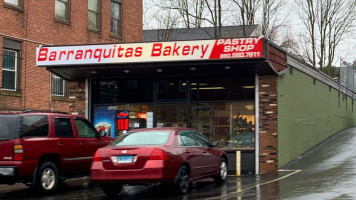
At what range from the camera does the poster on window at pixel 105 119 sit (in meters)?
18.0

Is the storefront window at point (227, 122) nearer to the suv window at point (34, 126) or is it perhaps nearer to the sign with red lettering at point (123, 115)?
the sign with red lettering at point (123, 115)

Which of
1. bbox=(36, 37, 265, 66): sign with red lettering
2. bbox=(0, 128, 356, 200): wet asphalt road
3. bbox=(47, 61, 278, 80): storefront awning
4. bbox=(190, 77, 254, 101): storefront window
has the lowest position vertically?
bbox=(0, 128, 356, 200): wet asphalt road

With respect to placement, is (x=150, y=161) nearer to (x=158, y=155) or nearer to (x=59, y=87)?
(x=158, y=155)

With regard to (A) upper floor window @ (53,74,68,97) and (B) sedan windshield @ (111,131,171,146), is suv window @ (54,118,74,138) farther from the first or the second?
(A) upper floor window @ (53,74,68,97)

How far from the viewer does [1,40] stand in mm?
21234

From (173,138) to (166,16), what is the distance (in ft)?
80.3

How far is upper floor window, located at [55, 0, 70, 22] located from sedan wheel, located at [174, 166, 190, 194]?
15.9 metres

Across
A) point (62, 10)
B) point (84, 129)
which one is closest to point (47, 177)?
point (84, 129)

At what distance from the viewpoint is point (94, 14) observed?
27.6 m

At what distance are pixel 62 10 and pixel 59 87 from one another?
13.0 ft

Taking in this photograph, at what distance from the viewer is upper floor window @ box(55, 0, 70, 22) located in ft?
81.9

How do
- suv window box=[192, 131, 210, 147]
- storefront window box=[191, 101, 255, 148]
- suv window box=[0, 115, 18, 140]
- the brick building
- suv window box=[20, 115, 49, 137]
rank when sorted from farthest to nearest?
storefront window box=[191, 101, 255, 148] < the brick building < suv window box=[192, 131, 210, 147] < suv window box=[20, 115, 49, 137] < suv window box=[0, 115, 18, 140]

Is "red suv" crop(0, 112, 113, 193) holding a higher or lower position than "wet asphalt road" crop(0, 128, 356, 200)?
higher

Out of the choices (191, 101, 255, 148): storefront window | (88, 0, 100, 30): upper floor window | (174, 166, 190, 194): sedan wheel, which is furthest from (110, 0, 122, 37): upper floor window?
(174, 166, 190, 194): sedan wheel
